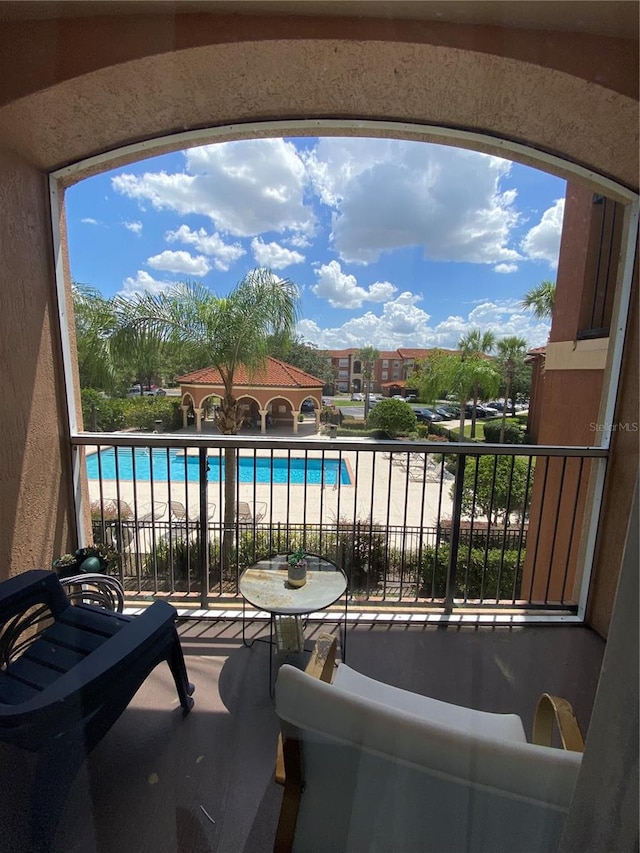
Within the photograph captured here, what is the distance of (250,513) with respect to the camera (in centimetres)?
325

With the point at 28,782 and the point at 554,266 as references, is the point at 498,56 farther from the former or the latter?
the point at 28,782

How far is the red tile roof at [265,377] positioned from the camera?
92.9 inches

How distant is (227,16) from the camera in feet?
5.00

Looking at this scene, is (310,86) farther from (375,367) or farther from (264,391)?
(264,391)

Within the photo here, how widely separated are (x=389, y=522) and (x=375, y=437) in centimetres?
103

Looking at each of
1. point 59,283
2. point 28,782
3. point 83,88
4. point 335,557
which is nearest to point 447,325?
point 335,557

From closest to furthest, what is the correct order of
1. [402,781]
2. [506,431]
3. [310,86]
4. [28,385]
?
[402,781] < [310,86] < [28,385] < [506,431]

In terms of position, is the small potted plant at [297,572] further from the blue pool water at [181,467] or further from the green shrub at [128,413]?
the green shrub at [128,413]

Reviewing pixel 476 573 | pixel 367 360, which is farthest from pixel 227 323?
pixel 476 573

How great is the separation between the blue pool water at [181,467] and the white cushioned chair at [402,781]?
178 centimetres

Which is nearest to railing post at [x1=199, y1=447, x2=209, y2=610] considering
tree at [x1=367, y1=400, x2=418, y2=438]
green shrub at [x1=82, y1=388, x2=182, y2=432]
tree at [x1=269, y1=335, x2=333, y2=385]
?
green shrub at [x1=82, y1=388, x2=182, y2=432]

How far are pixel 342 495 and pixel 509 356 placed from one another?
1504mm

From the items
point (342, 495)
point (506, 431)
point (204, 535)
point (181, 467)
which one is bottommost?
point (204, 535)

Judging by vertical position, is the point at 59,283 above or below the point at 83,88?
below
